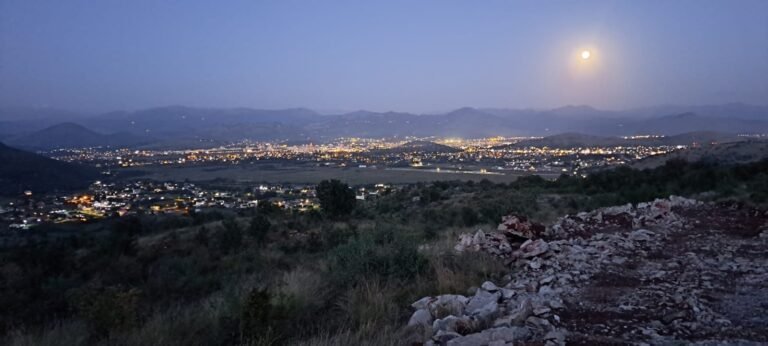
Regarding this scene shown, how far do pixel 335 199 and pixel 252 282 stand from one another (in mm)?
16263

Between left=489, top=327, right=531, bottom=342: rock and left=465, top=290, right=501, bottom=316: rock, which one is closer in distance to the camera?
left=489, top=327, right=531, bottom=342: rock

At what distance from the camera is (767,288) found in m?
5.73

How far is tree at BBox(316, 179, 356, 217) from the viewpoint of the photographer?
2327 centimetres

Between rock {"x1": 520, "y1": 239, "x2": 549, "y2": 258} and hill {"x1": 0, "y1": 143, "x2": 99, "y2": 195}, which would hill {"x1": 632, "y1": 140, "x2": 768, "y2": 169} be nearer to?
rock {"x1": 520, "y1": 239, "x2": 549, "y2": 258}

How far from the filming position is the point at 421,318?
490 cm

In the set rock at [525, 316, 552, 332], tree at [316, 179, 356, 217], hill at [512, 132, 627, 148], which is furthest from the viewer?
hill at [512, 132, 627, 148]

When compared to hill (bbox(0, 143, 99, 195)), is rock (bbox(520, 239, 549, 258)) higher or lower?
higher

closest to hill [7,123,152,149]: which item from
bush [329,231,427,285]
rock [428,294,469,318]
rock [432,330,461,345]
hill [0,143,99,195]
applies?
hill [0,143,99,195]

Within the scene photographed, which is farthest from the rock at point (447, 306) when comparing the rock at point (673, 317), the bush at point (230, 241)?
the bush at point (230, 241)

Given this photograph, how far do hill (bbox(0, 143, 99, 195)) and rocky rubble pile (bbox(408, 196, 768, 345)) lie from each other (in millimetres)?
49082

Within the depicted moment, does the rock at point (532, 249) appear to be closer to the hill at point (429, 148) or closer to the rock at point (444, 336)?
the rock at point (444, 336)

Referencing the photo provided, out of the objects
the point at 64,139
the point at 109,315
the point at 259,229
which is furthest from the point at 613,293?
the point at 64,139

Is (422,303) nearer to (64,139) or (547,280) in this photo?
(547,280)

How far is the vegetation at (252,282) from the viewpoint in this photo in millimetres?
4895
